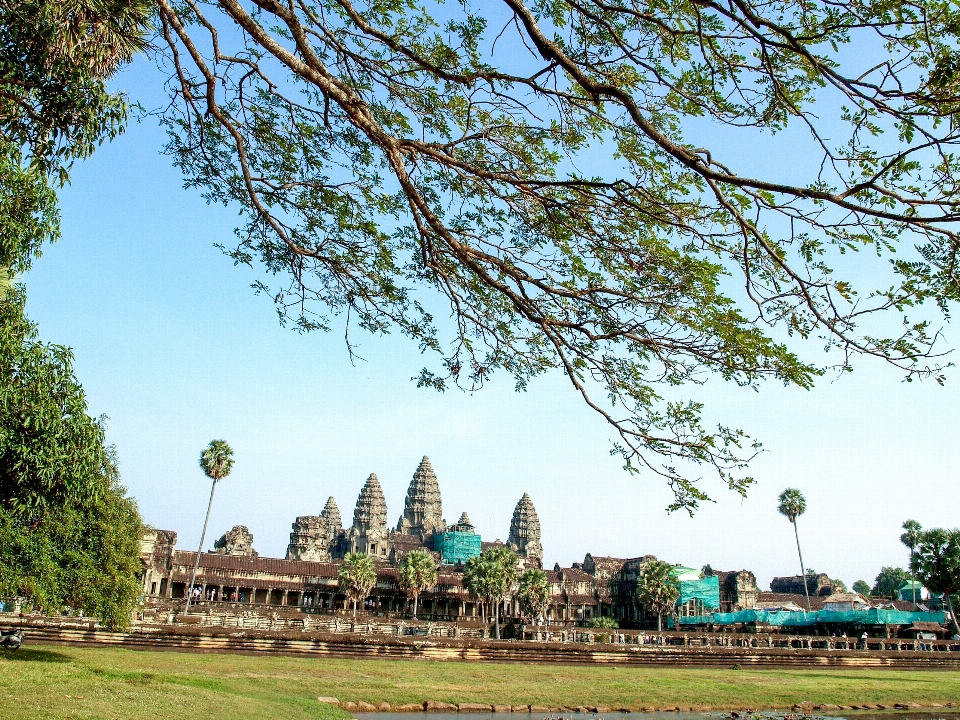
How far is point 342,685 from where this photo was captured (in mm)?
15289

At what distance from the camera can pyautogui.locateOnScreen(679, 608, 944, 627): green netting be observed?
47938 mm

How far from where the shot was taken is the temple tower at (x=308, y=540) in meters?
78.8

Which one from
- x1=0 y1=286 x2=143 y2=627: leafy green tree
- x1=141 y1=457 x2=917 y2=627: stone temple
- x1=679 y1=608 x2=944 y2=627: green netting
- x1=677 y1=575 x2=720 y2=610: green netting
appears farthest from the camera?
x1=677 y1=575 x2=720 y2=610: green netting

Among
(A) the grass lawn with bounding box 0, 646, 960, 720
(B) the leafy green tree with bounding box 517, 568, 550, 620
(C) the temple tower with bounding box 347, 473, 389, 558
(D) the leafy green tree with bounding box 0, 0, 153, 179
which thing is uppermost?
(C) the temple tower with bounding box 347, 473, 389, 558

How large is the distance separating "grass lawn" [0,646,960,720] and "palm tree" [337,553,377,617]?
3119 centimetres

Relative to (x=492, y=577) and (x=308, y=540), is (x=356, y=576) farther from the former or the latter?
(x=308, y=540)

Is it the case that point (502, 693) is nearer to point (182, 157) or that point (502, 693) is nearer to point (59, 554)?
point (59, 554)

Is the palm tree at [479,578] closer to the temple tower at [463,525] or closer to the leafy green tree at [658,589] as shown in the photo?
the leafy green tree at [658,589]

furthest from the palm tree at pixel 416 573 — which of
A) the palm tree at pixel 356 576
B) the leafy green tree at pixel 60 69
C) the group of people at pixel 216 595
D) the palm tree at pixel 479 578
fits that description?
the leafy green tree at pixel 60 69

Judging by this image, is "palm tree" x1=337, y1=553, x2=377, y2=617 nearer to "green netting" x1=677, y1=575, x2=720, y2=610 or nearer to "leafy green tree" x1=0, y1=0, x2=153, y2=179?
"green netting" x1=677, y1=575, x2=720, y2=610

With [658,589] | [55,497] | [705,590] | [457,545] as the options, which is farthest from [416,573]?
[55,497]

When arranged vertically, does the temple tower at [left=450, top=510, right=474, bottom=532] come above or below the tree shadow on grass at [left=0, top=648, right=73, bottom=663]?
above

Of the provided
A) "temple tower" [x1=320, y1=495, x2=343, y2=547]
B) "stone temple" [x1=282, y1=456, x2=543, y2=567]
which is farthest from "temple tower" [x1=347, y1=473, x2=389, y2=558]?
"temple tower" [x1=320, y1=495, x2=343, y2=547]

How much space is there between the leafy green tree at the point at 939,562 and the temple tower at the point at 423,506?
210 ft
